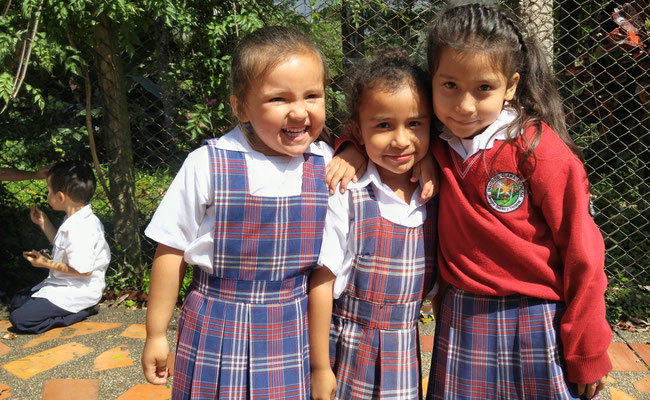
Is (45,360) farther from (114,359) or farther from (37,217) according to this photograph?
(37,217)

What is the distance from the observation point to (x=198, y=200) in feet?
5.12

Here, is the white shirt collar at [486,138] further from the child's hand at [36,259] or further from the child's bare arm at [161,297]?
the child's hand at [36,259]

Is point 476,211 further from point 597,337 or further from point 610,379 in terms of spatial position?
point 610,379

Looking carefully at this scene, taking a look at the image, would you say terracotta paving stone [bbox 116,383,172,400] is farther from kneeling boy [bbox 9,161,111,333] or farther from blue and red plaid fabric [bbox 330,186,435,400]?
blue and red plaid fabric [bbox 330,186,435,400]

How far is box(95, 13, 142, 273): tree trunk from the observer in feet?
11.1

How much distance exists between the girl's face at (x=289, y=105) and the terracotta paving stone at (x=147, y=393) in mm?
1596

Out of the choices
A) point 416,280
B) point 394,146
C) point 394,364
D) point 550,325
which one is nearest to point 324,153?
point 394,146

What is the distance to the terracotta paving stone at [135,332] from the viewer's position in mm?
3270

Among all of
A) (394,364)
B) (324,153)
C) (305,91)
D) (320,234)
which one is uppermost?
(305,91)

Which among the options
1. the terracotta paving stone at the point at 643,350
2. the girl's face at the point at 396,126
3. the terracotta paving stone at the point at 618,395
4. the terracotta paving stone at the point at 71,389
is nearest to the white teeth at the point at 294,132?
the girl's face at the point at 396,126

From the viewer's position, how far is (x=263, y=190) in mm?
1579

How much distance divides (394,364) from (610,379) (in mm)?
1764

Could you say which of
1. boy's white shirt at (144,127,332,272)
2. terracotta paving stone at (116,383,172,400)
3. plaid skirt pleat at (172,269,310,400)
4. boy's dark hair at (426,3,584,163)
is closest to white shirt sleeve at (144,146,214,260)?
boy's white shirt at (144,127,332,272)

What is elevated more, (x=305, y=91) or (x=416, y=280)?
(x=305, y=91)
